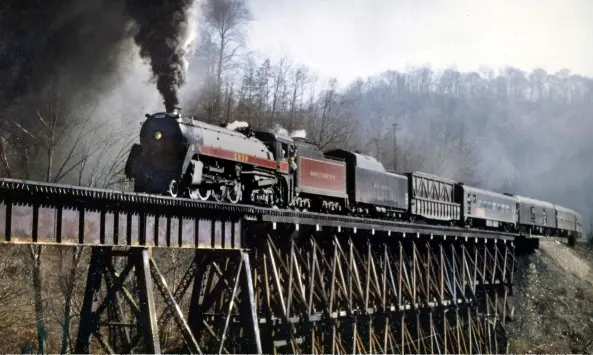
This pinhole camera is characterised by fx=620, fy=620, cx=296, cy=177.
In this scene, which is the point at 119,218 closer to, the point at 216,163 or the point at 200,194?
the point at 200,194

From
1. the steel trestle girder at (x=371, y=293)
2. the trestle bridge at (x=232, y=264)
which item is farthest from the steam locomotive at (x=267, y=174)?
the steel trestle girder at (x=371, y=293)

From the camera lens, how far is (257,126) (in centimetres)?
4659

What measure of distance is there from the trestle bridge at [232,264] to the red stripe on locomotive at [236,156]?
5.42ft

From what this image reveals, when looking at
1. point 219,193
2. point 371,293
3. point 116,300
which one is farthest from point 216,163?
point 371,293

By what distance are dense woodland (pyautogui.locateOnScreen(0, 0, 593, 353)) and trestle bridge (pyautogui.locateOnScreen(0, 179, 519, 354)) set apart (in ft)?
10.9

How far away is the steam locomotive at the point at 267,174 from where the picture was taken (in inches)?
622

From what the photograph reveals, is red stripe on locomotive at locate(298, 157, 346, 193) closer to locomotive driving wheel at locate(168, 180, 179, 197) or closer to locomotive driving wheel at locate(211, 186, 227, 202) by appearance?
locomotive driving wheel at locate(211, 186, 227, 202)

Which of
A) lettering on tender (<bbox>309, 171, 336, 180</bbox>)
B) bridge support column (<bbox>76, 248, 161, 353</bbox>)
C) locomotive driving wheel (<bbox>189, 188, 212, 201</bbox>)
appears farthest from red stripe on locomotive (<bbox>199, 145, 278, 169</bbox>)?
bridge support column (<bbox>76, 248, 161, 353</bbox>)

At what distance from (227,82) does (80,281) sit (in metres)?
27.2

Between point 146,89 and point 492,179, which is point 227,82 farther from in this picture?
point 492,179

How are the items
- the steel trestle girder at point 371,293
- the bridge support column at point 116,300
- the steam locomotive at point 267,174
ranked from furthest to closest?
the steel trestle girder at point 371,293, the steam locomotive at point 267,174, the bridge support column at point 116,300

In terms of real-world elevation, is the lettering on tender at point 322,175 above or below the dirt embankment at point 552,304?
above

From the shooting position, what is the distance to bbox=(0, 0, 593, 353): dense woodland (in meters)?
23.9

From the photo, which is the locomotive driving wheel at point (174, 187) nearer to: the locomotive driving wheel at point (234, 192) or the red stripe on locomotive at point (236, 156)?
the red stripe on locomotive at point (236, 156)
